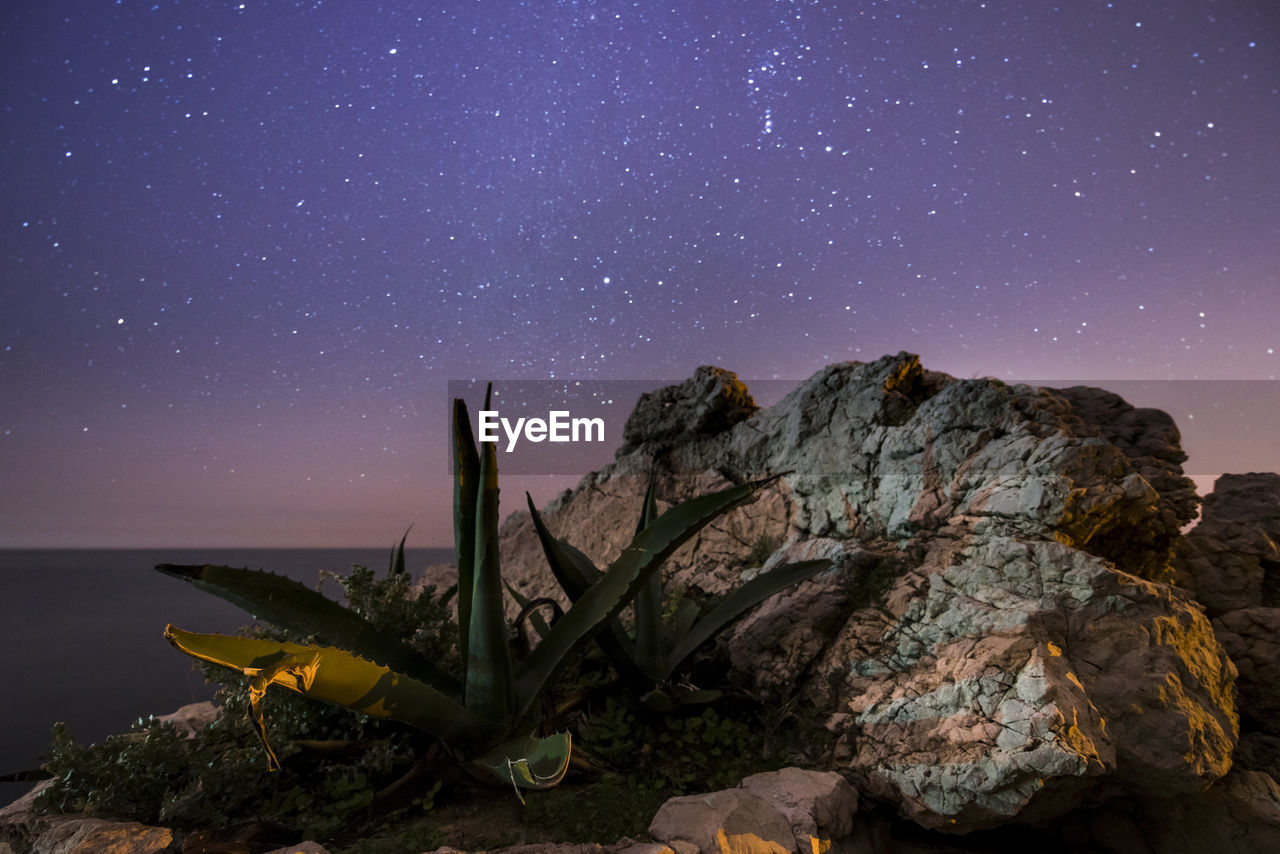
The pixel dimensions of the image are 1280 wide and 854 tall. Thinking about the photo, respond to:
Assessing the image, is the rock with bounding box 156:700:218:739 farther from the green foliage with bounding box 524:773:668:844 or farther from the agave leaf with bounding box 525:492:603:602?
Result: the green foliage with bounding box 524:773:668:844

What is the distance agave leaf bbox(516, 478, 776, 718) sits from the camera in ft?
8.50

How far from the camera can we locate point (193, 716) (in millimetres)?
4074

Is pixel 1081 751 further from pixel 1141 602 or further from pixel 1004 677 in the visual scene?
pixel 1141 602

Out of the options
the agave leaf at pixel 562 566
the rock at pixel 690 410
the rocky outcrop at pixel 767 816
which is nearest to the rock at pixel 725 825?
the rocky outcrop at pixel 767 816

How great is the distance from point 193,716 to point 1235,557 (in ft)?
24.7

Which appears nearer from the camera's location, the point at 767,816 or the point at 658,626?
the point at 767,816

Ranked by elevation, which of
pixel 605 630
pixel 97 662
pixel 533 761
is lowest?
pixel 97 662

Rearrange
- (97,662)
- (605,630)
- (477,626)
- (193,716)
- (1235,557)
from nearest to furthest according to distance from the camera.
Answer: (477,626), (605,630), (1235,557), (193,716), (97,662)

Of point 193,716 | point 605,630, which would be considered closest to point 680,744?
point 605,630

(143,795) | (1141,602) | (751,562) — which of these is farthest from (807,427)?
(143,795)

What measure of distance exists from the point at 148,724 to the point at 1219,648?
18.1 feet

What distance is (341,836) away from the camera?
7.20 ft

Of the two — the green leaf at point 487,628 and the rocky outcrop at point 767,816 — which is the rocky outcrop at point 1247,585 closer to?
the rocky outcrop at point 767,816

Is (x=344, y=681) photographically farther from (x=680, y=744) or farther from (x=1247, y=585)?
(x=1247, y=585)
